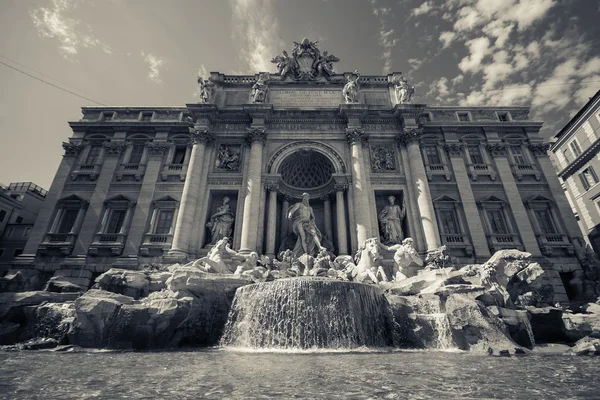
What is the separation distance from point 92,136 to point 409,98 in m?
25.2

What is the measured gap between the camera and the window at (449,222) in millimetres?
18766

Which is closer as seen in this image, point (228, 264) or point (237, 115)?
point (228, 264)

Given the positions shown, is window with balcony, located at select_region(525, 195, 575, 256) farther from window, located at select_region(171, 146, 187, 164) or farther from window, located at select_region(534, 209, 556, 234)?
window, located at select_region(171, 146, 187, 164)

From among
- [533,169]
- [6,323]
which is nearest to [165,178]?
[6,323]

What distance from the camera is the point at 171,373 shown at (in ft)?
15.6

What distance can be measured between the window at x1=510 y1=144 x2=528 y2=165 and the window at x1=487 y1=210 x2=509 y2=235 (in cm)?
489

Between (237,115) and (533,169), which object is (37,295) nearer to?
(237,115)

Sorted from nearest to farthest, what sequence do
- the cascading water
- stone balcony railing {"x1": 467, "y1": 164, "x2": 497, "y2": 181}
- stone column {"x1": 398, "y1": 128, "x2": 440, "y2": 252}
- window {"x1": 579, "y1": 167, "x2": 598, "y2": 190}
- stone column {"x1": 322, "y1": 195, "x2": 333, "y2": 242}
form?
1. the cascading water
2. stone column {"x1": 398, "y1": 128, "x2": 440, "y2": 252}
3. stone column {"x1": 322, "y1": 195, "x2": 333, "y2": 242}
4. stone balcony railing {"x1": 467, "y1": 164, "x2": 497, "y2": 181}
5. window {"x1": 579, "y1": 167, "x2": 598, "y2": 190}

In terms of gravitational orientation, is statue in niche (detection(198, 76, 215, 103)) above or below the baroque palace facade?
above

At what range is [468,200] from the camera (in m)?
19.3

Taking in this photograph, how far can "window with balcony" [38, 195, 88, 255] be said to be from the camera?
17.7m

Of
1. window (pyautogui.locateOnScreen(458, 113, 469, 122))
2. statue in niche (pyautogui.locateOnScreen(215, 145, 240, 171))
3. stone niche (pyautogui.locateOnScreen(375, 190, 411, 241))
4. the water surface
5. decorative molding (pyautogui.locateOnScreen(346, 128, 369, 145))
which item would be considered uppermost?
window (pyautogui.locateOnScreen(458, 113, 469, 122))

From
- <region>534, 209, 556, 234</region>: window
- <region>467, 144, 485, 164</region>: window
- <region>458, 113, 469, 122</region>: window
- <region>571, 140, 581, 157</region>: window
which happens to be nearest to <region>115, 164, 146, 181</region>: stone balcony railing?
<region>467, 144, 485, 164</region>: window

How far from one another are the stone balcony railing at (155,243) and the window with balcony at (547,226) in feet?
80.1
